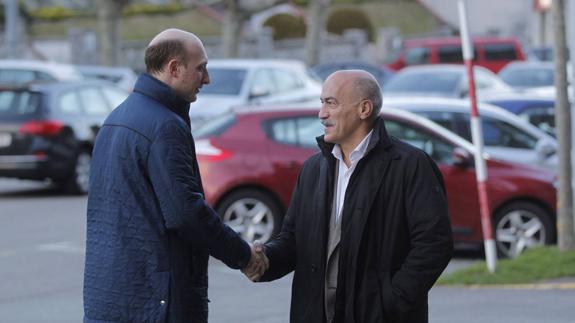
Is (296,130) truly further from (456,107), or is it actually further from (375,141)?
(375,141)

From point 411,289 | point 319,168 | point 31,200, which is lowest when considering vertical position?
point 31,200

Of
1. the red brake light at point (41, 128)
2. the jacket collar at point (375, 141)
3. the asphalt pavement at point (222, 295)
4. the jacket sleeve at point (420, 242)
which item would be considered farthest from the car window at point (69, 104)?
Result: the jacket sleeve at point (420, 242)

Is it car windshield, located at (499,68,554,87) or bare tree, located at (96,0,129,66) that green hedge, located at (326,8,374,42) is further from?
car windshield, located at (499,68,554,87)

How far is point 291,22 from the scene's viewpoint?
221ft

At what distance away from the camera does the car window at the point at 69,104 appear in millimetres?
19109

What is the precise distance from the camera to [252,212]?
13.0 m

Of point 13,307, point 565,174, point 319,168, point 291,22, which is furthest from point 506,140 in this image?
point 291,22

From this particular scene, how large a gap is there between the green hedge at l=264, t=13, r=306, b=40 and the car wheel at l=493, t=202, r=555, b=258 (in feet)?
178

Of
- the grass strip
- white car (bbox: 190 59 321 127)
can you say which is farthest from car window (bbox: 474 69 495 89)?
the grass strip

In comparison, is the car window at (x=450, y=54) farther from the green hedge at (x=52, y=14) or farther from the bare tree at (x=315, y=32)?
the green hedge at (x=52, y=14)

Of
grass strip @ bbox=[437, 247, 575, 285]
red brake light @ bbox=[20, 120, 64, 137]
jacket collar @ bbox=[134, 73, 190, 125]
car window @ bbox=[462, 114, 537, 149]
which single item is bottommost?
grass strip @ bbox=[437, 247, 575, 285]

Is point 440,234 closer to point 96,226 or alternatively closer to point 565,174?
point 96,226

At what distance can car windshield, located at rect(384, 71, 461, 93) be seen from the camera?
79.0ft

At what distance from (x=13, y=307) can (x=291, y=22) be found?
5793 centimetres
